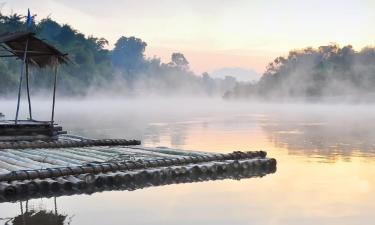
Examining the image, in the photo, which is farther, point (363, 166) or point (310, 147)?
point (310, 147)

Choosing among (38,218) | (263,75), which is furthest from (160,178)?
(263,75)

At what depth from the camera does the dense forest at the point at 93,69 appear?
8238cm

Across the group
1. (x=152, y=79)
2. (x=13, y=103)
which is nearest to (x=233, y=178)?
(x=13, y=103)

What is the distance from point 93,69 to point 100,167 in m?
107

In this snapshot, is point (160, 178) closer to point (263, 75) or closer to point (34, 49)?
point (34, 49)

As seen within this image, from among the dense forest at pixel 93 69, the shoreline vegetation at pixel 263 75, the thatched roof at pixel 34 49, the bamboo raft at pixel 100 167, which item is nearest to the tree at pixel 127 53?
the dense forest at pixel 93 69

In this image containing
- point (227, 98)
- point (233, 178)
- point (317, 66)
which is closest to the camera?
point (233, 178)

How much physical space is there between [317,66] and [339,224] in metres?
102

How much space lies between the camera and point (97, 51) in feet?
408

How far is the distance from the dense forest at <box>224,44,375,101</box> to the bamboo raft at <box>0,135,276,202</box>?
3402 inches

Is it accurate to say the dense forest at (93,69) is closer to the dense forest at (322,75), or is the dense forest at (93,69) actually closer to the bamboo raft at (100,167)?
the bamboo raft at (100,167)

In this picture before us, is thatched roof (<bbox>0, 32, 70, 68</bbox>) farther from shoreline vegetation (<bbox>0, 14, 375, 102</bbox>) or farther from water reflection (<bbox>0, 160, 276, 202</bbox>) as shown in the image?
shoreline vegetation (<bbox>0, 14, 375, 102</bbox>)

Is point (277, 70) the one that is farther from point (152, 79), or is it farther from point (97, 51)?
point (152, 79)

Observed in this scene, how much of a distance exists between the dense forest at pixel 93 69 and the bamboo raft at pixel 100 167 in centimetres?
2476
